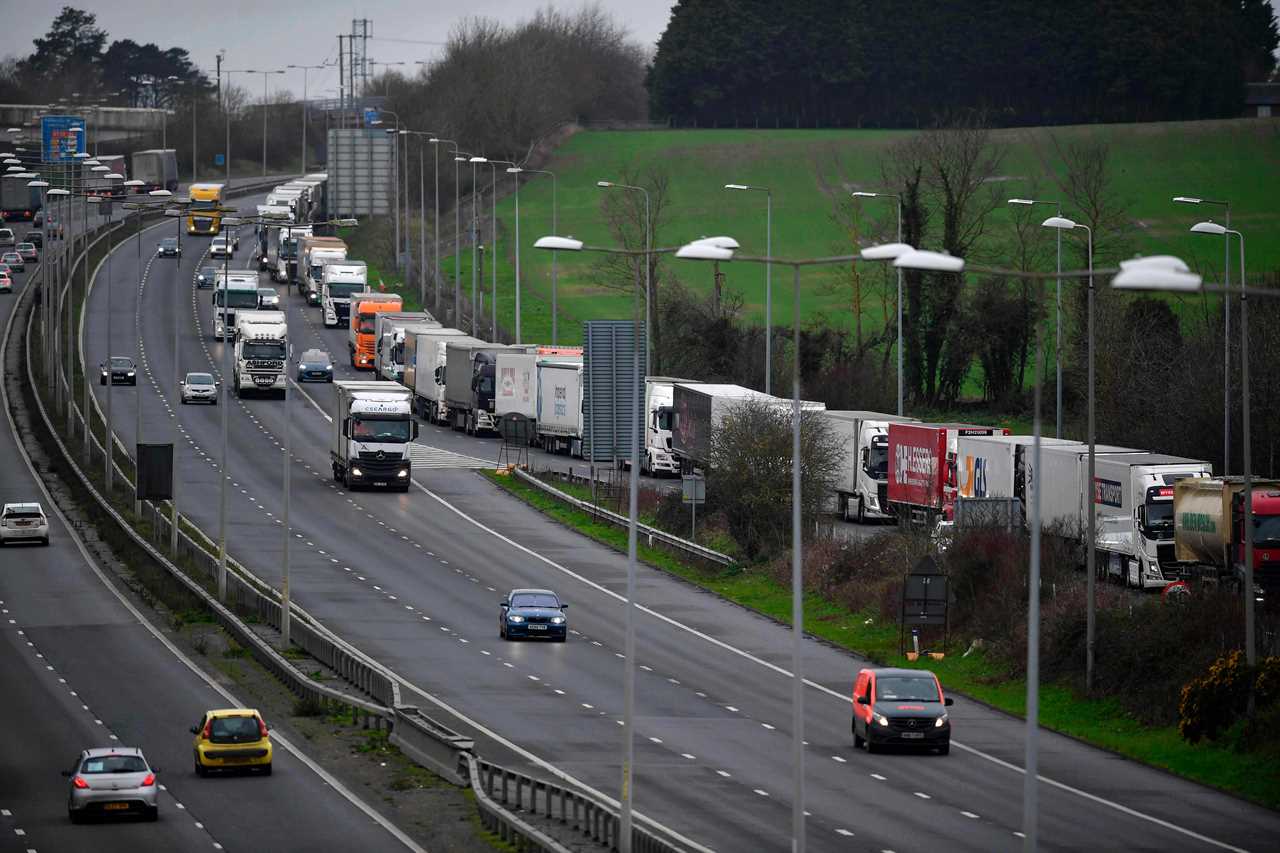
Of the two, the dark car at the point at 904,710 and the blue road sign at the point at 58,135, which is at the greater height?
the blue road sign at the point at 58,135

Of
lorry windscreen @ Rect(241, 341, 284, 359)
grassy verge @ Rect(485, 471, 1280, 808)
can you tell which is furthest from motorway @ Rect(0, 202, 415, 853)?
lorry windscreen @ Rect(241, 341, 284, 359)

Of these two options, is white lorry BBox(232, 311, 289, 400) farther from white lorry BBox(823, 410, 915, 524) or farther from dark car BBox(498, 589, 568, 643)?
dark car BBox(498, 589, 568, 643)

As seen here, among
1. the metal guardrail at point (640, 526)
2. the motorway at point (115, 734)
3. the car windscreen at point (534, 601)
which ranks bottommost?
the motorway at point (115, 734)

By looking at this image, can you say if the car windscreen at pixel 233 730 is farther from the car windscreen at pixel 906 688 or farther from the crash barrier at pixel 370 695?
the car windscreen at pixel 906 688

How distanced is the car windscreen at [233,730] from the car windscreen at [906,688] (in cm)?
1167

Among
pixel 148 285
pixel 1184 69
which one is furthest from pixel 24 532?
pixel 1184 69

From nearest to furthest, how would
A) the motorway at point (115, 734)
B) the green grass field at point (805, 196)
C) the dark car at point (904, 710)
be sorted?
the motorway at point (115, 734), the dark car at point (904, 710), the green grass field at point (805, 196)

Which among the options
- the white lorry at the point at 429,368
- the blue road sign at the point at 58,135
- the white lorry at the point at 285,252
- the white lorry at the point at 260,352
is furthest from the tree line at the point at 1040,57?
the white lorry at the point at 260,352

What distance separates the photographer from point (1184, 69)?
6993 inches

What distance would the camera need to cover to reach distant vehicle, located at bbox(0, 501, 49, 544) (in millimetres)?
71688

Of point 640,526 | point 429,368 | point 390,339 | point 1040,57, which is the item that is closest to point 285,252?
point 390,339

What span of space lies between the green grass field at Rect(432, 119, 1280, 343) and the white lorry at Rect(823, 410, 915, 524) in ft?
134

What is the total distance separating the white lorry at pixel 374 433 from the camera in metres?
74.9

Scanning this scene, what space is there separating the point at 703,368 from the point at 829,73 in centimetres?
10476
